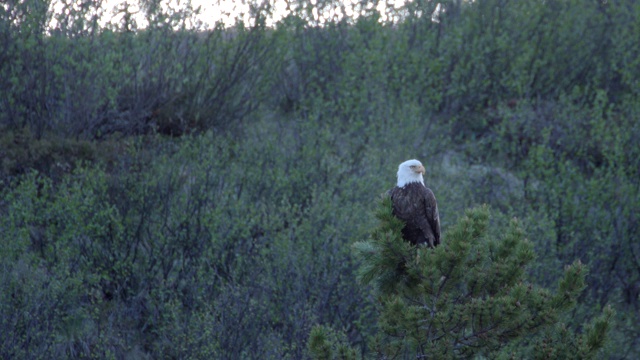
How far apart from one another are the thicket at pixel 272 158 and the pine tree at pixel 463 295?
4.41 meters

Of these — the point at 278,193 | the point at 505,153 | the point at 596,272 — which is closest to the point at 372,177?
the point at 278,193

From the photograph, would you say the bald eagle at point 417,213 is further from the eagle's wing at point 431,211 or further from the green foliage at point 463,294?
the green foliage at point 463,294

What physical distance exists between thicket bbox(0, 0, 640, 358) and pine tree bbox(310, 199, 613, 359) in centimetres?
441

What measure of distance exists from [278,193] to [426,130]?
5.44 metres

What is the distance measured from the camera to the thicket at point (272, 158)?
1247 cm

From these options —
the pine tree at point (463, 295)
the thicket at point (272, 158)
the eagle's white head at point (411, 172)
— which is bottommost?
the thicket at point (272, 158)

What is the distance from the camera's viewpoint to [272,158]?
16.6 meters

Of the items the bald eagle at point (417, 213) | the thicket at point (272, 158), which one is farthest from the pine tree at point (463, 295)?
the thicket at point (272, 158)

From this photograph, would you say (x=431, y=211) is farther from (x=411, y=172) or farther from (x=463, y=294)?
(x=463, y=294)

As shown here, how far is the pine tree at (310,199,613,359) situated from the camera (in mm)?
6082

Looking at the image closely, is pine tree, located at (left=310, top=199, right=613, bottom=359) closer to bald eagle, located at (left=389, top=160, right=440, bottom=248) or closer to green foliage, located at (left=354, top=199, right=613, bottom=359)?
green foliage, located at (left=354, top=199, right=613, bottom=359)

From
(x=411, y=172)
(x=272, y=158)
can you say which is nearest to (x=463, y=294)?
(x=411, y=172)

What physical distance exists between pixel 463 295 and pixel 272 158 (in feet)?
34.1

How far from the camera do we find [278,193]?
51.5 ft
